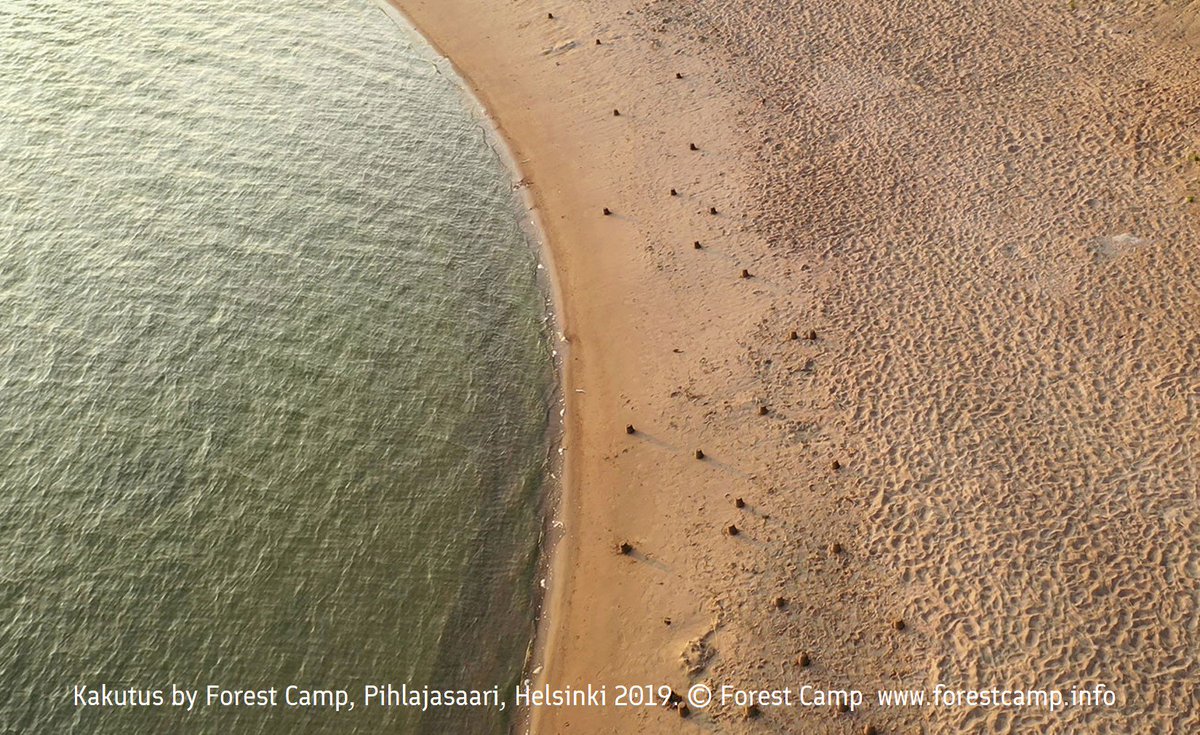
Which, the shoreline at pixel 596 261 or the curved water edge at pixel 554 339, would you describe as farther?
the curved water edge at pixel 554 339

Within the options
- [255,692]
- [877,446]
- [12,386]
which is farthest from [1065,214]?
[12,386]

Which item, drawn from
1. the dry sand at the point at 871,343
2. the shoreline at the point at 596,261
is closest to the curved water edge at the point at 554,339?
the shoreline at the point at 596,261

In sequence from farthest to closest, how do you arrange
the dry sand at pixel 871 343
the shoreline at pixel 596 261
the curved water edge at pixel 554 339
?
the curved water edge at pixel 554 339 → the shoreline at pixel 596 261 → the dry sand at pixel 871 343

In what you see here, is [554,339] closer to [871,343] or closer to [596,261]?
[596,261]

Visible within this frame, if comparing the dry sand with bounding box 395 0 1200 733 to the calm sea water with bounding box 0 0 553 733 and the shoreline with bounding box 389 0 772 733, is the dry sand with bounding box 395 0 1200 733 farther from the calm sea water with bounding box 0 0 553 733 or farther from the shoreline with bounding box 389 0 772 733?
the calm sea water with bounding box 0 0 553 733

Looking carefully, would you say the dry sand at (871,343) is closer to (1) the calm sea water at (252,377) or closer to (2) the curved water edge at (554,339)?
(2) the curved water edge at (554,339)

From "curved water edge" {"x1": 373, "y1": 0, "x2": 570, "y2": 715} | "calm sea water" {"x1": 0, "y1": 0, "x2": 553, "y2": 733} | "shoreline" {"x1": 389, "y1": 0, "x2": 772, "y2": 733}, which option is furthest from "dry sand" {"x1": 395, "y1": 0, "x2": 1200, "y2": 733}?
"calm sea water" {"x1": 0, "y1": 0, "x2": 553, "y2": 733}

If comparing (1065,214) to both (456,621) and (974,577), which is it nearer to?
(974,577)
